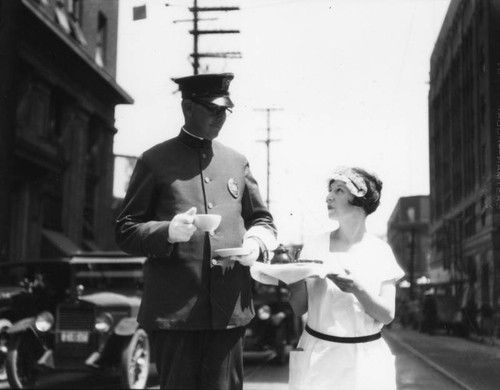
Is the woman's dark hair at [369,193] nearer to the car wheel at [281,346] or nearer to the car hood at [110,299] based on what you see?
the car hood at [110,299]

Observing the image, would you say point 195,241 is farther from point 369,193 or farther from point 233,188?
point 369,193

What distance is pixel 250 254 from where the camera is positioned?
274 centimetres

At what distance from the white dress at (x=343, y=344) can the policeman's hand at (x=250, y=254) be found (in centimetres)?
26

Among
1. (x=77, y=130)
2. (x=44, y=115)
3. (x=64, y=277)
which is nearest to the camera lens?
(x=64, y=277)

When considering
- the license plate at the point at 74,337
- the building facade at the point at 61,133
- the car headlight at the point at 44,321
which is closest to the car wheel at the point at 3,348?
the car headlight at the point at 44,321

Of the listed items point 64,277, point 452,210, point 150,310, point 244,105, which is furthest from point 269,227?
→ point 452,210

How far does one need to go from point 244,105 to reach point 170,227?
2327mm

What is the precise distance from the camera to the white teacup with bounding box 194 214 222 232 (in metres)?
2.65

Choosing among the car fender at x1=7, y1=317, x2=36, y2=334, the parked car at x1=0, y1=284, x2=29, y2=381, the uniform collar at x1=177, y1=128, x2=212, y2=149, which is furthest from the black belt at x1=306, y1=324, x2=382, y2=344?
the parked car at x1=0, y1=284, x2=29, y2=381

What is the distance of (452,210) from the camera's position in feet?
38.1

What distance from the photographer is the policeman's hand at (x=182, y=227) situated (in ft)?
8.64

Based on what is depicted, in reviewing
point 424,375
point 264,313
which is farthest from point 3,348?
point 424,375

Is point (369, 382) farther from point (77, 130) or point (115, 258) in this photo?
point (77, 130)

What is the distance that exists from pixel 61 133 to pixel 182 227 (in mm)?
18595
